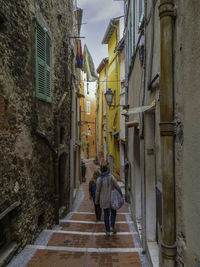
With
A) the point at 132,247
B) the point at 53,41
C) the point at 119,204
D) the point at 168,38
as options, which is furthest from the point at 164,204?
the point at 53,41

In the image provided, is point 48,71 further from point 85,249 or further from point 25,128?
point 85,249

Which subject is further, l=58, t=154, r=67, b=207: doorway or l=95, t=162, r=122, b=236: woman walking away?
l=58, t=154, r=67, b=207: doorway

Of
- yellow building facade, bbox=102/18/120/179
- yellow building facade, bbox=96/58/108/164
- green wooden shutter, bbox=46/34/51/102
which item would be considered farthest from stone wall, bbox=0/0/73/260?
yellow building facade, bbox=96/58/108/164

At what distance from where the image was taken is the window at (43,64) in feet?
19.2

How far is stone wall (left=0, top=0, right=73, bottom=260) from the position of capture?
13.9 ft

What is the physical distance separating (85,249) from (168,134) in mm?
3287

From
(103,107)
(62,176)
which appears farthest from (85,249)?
(103,107)

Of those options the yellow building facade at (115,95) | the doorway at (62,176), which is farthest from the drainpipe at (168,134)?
the yellow building facade at (115,95)

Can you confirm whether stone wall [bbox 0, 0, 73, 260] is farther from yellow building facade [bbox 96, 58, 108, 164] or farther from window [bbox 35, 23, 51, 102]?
yellow building facade [bbox 96, 58, 108, 164]

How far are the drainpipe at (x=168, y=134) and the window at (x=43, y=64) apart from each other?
385cm

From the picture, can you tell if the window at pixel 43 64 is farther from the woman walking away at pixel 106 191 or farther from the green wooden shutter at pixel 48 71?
the woman walking away at pixel 106 191

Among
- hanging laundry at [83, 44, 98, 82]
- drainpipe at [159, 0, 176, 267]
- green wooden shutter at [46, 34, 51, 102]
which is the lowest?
drainpipe at [159, 0, 176, 267]

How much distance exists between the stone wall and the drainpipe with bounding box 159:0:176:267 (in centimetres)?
269

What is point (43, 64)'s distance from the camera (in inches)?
247
